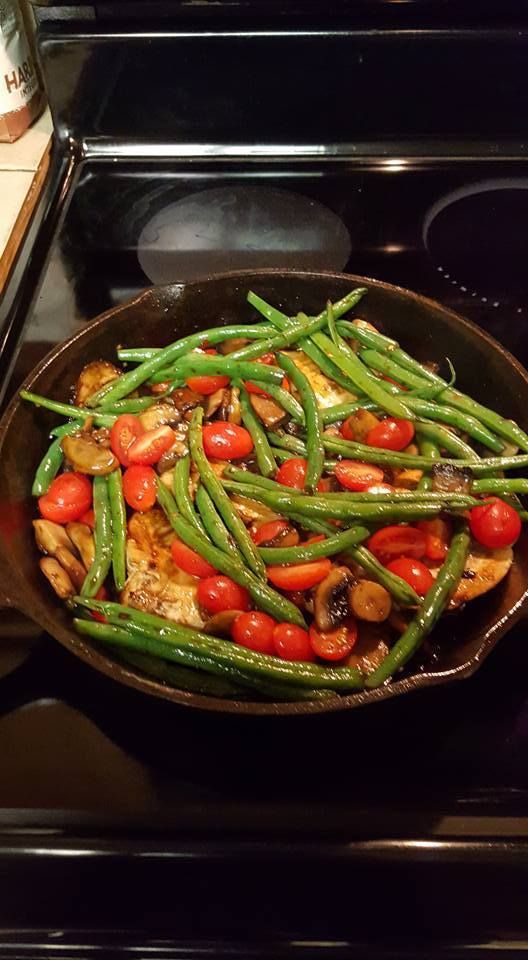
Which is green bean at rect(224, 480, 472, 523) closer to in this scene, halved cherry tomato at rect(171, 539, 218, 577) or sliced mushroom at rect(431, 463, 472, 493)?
sliced mushroom at rect(431, 463, 472, 493)

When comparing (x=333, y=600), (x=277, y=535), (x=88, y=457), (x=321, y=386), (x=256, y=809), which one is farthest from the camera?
(x=321, y=386)

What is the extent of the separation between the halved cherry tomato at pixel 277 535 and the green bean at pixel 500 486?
1.28ft

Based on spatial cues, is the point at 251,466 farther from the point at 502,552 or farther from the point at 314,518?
Answer: the point at 502,552

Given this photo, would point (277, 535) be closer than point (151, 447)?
Yes

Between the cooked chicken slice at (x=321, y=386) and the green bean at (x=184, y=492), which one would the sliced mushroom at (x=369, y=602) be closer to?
the green bean at (x=184, y=492)

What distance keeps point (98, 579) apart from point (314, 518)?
1.49ft

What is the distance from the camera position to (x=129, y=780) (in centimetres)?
133

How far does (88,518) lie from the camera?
1621 millimetres

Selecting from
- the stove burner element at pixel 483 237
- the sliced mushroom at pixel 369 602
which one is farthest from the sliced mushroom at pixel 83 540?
the stove burner element at pixel 483 237

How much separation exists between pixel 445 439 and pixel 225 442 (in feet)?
1.62

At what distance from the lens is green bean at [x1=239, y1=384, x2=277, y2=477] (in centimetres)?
164

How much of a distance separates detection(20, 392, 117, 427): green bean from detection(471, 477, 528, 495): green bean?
84cm

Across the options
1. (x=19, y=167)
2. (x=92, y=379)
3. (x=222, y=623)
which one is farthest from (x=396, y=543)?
(x=19, y=167)

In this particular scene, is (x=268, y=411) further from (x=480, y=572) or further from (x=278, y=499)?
(x=480, y=572)
